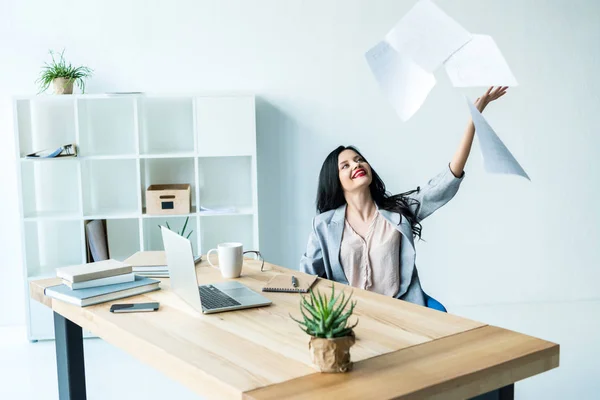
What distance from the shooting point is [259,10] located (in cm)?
451

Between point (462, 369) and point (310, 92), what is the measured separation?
332cm

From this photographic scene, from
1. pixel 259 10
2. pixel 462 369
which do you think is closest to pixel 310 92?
pixel 259 10

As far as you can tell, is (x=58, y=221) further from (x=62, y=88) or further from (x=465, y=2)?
(x=465, y=2)

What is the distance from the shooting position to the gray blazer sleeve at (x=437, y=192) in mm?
2770

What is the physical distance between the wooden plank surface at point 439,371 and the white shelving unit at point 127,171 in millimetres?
2742

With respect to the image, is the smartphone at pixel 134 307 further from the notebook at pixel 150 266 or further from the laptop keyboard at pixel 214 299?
the notebook at pixel 150 266

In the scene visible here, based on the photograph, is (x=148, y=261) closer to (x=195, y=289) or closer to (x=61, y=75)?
(x=195, y=289)

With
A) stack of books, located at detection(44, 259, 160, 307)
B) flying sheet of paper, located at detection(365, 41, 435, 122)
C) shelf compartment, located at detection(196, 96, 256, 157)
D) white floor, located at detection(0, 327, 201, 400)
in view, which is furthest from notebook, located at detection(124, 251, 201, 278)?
shelf compartment, located at detection(196, 96, 256, 157)

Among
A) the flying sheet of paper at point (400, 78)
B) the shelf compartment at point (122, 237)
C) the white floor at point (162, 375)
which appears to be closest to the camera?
the flying sheet of paper at point (400, 78)

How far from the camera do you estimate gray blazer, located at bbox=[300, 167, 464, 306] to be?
2.74m

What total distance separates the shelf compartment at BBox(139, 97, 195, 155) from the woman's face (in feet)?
6.06

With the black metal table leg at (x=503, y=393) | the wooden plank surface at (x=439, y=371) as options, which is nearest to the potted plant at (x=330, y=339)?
the wooden plank surface at (x=439, y=371)

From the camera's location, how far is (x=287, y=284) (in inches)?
88.7

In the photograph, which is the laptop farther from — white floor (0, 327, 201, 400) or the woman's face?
white floor (0, 327, 201, 400)
